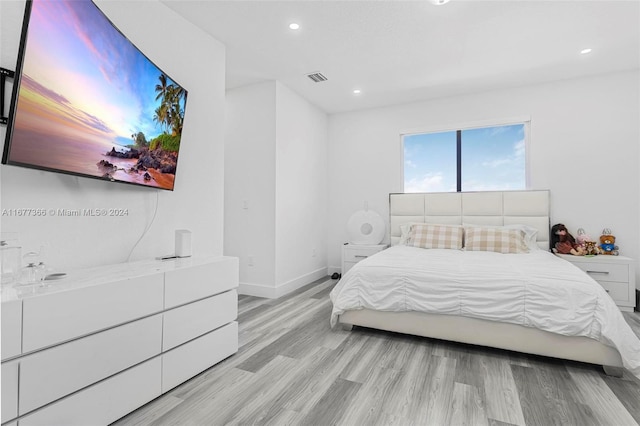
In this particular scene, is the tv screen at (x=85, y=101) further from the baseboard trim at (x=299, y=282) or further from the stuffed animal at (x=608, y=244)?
the stuffed animal at (x=608, y=244)

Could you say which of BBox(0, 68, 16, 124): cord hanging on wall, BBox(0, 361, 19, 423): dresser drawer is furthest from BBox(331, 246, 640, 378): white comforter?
BBox(0, 68, 16, 124): cord hanging on wall

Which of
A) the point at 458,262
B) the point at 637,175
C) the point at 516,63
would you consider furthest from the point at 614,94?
the point at 458,262

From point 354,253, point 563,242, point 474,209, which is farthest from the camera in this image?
point 354,253

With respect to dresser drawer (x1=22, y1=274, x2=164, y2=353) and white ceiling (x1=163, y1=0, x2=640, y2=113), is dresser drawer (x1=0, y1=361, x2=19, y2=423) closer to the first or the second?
dresser drawer (x1=22, y1=274, x2=164, y2=353)

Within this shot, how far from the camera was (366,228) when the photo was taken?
460 centimetres

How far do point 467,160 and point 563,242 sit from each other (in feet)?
5.01

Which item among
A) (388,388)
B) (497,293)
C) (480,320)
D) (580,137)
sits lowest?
(388,388)

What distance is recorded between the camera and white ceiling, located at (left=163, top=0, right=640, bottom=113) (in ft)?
8.19

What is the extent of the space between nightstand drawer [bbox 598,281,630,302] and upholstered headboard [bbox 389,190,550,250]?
0.68 m

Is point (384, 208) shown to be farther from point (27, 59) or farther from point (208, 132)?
point (27, 59)

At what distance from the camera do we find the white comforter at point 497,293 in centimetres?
202

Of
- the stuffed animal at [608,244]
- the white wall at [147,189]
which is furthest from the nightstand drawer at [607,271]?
the white wall at [147,189]

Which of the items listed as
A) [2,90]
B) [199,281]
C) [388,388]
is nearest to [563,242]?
[388,388]

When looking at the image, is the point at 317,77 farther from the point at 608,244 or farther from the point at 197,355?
the point at 608,244
